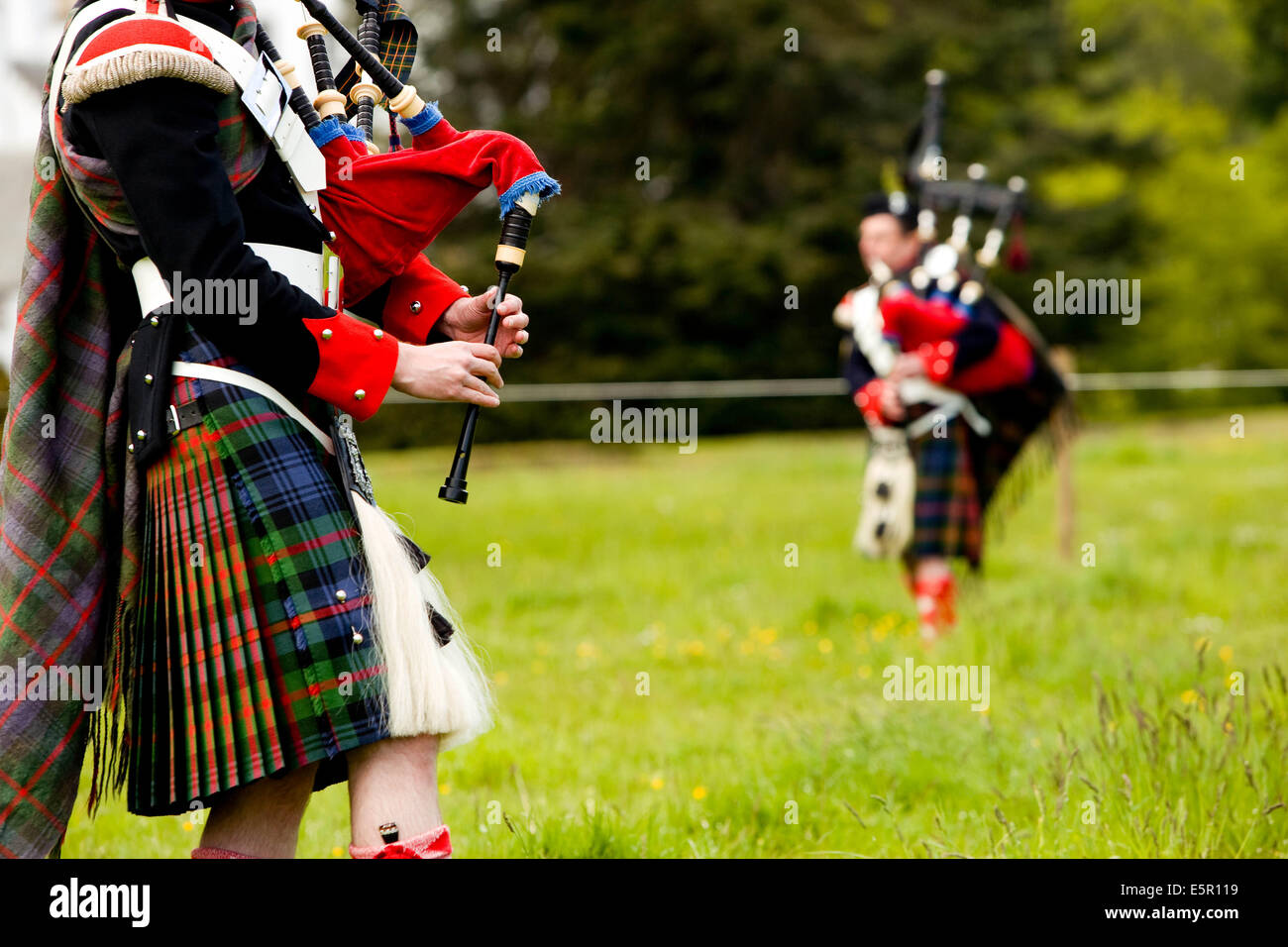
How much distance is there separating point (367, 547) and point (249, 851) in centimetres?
53

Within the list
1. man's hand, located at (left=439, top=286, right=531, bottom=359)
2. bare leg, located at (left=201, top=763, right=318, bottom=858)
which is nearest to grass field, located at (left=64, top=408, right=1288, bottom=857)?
bare leg, located at (left=201, top=763, right=318, bottom=858)

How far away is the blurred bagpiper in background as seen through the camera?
5.89 m

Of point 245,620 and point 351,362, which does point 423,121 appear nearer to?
point 351,362

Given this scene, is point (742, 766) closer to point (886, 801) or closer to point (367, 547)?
point (886, 801)

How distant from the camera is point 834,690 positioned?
5023mm

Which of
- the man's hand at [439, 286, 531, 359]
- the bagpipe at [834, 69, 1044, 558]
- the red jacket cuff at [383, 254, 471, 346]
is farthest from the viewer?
the bagpipe at [834, 69, 1044, 558]

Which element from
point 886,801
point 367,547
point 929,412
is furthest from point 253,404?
point 929,412

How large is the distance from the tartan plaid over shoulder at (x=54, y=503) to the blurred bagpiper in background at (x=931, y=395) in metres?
4.02

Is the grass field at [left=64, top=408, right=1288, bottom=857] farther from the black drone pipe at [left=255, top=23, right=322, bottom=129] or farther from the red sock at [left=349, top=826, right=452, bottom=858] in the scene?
the black drone pipe at [left=255, top=23, right=322, bottom=129]

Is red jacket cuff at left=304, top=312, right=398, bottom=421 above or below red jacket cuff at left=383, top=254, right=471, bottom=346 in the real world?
below

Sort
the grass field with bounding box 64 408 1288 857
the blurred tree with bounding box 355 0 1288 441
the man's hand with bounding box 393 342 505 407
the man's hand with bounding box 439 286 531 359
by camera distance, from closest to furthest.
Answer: the man's hand with bounding box 393 342 505 407
the man's hand with bounding box 439 286 531 359
the grass field with bounding box 64 408 1288 857
the blurred tree with bounding box 355 0 1288 441

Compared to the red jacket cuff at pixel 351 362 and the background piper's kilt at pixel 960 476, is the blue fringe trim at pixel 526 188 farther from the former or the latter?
the background piper's kilt at pixel 960 476

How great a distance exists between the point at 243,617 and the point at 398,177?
29.7 inches
